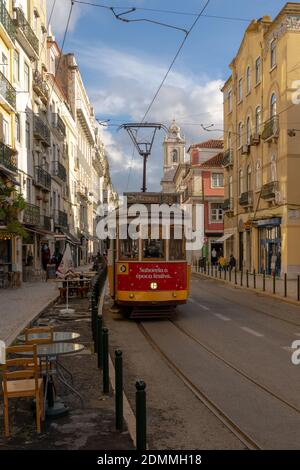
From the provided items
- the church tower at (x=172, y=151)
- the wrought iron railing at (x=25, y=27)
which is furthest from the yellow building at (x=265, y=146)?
the church tower at (x=172, y=151)

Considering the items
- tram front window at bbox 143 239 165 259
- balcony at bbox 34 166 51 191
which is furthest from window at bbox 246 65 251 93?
tram front window at bbox 143 239 165 259

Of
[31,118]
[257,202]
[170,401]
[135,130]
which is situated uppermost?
[31,118]

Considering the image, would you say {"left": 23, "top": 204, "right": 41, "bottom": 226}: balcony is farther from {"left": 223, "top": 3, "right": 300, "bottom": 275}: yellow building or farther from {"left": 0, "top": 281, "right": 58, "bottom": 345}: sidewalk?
{"left": 223, "top": 3, "right": 300, "bottom": 275}: yellow building

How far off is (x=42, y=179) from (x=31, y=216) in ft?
17.1

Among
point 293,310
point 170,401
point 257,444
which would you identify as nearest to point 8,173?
point 293,310

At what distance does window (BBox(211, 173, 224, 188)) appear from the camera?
6075 cm

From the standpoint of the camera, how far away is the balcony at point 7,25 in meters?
26.3

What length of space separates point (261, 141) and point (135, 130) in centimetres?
1156

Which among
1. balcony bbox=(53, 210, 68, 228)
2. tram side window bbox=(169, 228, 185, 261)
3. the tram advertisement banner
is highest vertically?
balcony bbox=(53, 210, 68, 228)

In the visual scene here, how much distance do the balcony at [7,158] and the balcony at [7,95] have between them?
209 centimetres

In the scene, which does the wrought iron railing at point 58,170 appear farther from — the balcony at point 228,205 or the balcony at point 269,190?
the balcony at point 269,190

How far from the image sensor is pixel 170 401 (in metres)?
7.19

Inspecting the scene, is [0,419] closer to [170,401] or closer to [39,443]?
[39,443]

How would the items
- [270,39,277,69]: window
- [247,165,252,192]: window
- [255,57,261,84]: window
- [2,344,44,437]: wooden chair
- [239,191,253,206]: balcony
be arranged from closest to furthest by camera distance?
[2,344,44,437]: wooden chair, [270,39,277,69]: window, [255,57,261,84]: window, [239,191,253,206]: balcony, [247,165,252,192]: window
